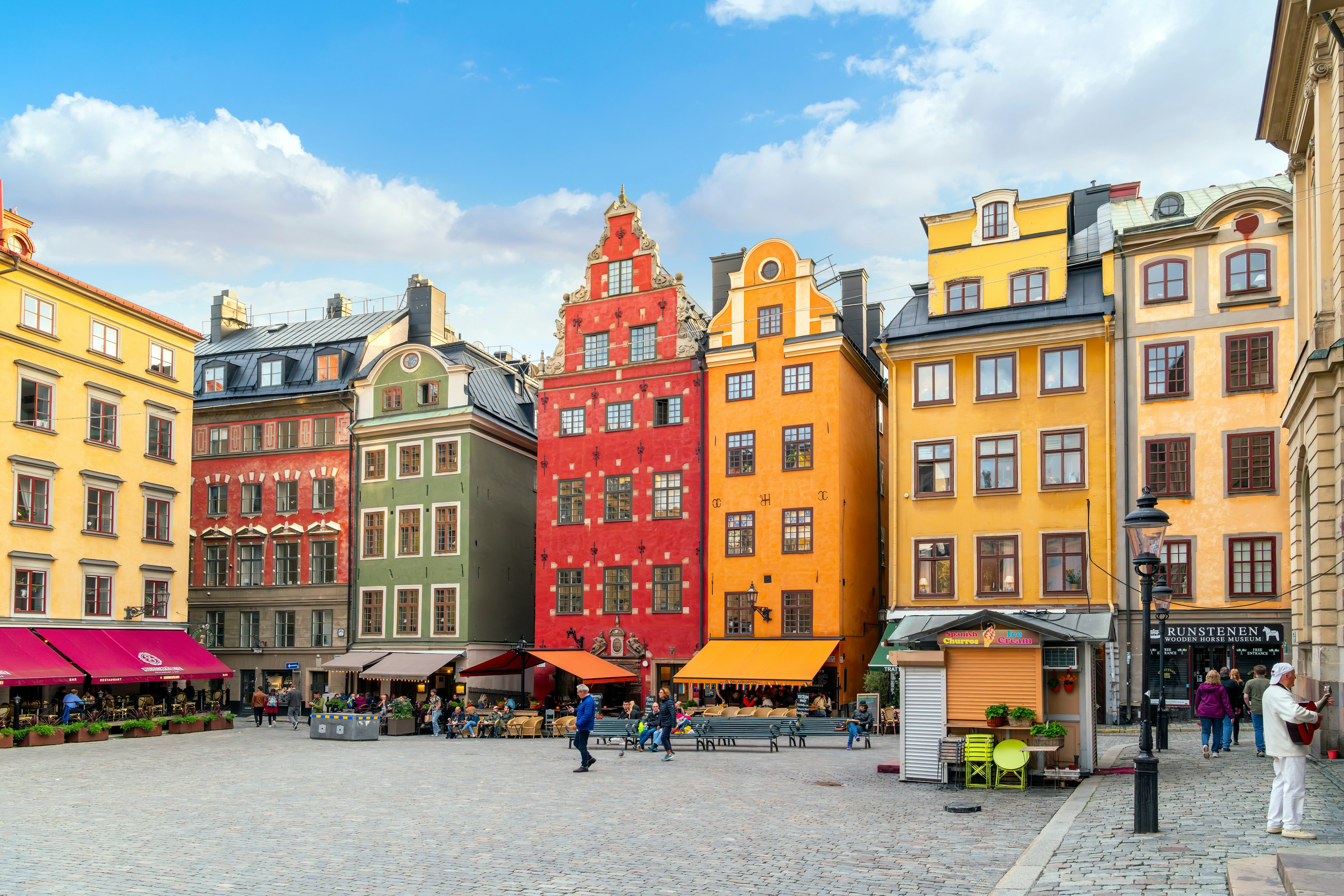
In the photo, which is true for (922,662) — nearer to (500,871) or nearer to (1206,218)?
(500,871)

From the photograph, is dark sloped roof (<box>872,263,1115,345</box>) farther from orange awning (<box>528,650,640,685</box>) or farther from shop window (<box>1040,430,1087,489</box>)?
orange awning (<box>528,650,640,685</box>)

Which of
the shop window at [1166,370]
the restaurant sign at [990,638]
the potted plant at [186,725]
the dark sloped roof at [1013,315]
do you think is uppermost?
the dark sloped roof at [1013,315]

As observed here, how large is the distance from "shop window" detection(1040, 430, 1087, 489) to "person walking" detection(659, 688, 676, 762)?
1418cm

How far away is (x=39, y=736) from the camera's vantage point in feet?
106

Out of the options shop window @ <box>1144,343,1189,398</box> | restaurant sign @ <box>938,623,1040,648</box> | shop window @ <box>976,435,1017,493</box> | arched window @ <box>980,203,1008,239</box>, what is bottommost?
restaurant sign @ <box>938,623,1040,648</box>

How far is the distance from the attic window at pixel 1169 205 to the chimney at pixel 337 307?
1483 inches

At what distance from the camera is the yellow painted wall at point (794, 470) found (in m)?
40.0

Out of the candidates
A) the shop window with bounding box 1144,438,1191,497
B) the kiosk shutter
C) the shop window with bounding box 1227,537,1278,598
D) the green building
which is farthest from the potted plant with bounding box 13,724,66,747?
the shop window with bounding box 1227,537,1278,598

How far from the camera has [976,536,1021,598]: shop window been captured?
36.0 metres

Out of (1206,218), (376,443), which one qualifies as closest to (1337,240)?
(1206,218)

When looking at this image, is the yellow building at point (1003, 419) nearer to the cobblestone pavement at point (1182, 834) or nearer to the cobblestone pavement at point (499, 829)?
the cobblestone pavement at point (499, 829)

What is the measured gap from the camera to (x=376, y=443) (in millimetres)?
47844

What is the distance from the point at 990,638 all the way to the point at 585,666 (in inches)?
821

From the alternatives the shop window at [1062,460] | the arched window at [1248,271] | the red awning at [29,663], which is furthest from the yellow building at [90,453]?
the arched window at [1248,271]
